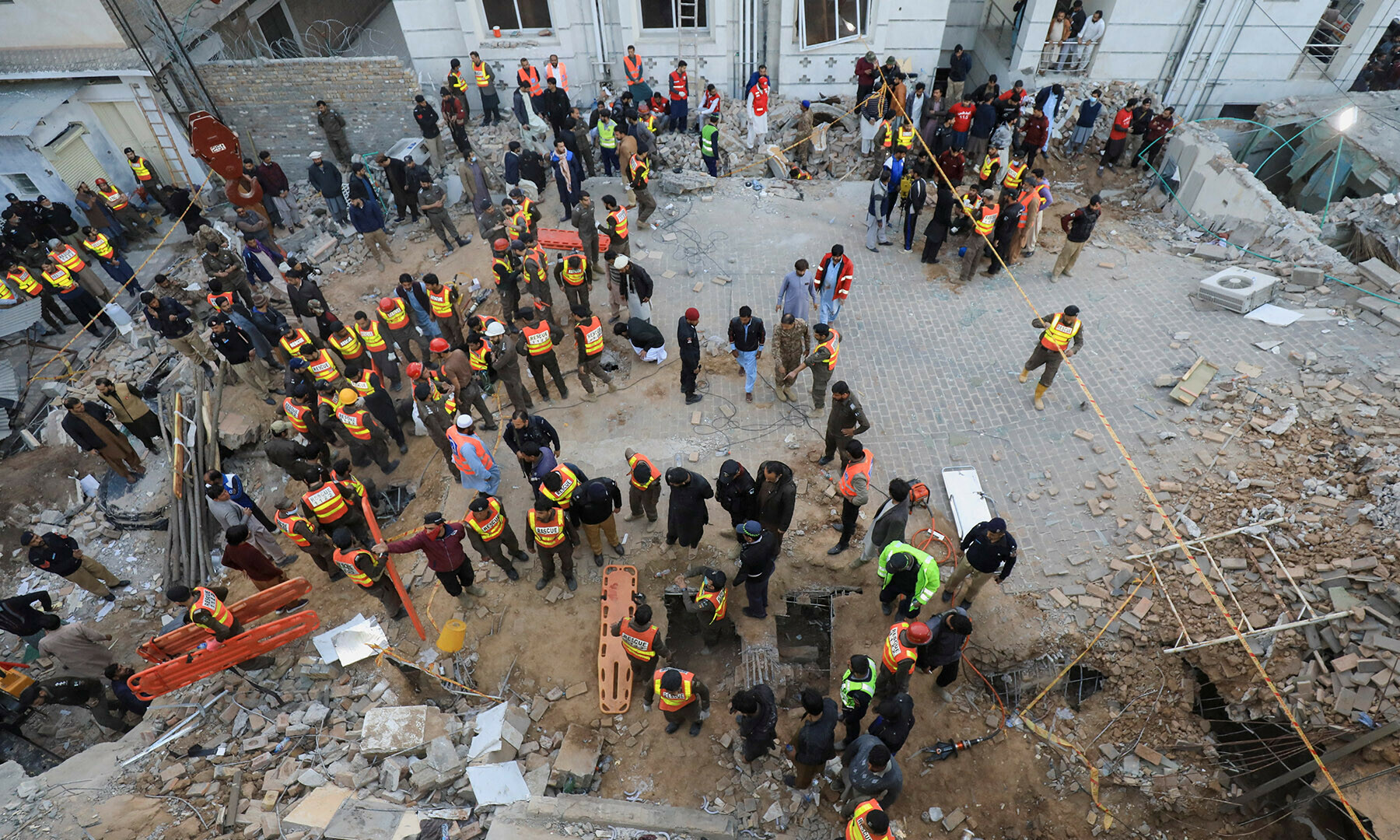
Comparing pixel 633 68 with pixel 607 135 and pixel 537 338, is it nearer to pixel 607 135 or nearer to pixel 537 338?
pixel 607 135

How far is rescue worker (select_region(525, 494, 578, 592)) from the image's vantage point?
6938mm

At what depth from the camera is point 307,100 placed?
15836mm

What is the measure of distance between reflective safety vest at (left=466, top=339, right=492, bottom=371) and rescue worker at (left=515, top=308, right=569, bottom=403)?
1.31 feet

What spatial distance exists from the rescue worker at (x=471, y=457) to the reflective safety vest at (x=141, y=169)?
44.5ft

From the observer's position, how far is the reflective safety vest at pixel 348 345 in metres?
9.59

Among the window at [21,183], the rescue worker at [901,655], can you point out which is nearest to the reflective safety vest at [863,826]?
the rescue worker at [901,655]

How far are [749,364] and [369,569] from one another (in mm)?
5333

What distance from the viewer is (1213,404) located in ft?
28.8

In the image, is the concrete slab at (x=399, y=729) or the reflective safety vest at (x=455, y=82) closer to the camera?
the concrete slab at (x=399, y=729)

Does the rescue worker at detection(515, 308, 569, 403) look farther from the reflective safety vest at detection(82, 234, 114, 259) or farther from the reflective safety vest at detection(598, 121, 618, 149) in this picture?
the reflective safety vest at detection(82, 234, 114, 259)

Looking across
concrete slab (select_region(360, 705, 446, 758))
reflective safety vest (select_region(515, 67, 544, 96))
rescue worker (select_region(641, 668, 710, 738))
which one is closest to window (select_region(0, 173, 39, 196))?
reflective safety vest (select_region(515, 67, 544, 96))

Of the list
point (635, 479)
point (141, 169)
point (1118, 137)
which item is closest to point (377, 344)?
point (635, 479)

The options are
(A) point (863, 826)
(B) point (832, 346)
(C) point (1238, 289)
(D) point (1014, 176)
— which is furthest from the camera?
(D) point (1014, 176)

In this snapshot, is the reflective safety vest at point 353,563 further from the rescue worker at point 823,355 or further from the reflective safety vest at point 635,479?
the rescue worker at point 823,355
